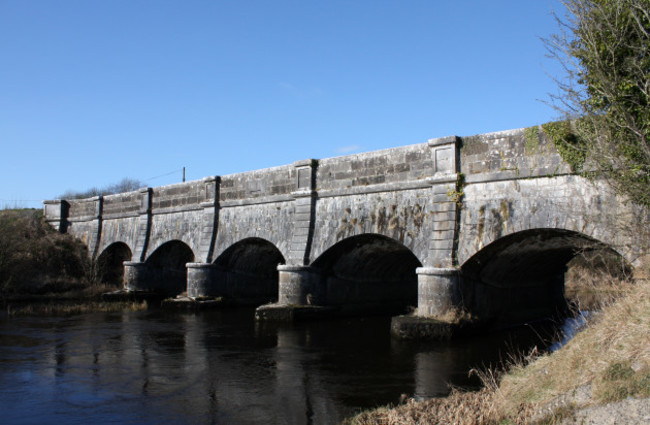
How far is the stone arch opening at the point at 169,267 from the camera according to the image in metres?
24.3

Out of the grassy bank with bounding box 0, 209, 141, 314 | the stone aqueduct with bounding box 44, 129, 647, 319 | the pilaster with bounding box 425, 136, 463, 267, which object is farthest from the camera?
the grassy bank with bounding box 0, 209, 141, 314

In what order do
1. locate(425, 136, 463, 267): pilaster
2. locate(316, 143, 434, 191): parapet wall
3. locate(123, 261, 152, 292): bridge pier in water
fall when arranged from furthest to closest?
locate(123, 261, 152, 292): bridge pier in water → locate(316, 143, 434, 191): parapet wall → locate(425, 136, 463, 267): pilaster

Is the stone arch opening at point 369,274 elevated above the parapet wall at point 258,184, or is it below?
below

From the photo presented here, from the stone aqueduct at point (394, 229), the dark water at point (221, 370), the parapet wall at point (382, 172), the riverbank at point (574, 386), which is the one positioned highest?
the parapet wall at point (382, 172)

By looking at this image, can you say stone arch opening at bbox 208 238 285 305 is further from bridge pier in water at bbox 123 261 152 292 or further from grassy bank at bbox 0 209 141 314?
bridge pier in water at bbox 123 261 152 292

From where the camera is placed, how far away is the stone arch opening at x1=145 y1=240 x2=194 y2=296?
2427 cm

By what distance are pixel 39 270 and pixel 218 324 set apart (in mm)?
14726

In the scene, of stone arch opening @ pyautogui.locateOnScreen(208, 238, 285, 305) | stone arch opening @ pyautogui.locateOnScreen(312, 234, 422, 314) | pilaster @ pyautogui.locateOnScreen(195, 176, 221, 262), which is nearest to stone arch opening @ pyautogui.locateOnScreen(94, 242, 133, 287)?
pilaster @ pyautogui.locateOnScreen(195, 176, 221, 262)

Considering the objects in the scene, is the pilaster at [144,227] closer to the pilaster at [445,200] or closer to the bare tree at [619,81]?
the pilaster at [445,200]

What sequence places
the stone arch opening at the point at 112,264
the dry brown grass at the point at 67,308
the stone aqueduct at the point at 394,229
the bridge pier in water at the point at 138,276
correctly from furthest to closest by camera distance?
1. the stone arch opening at the point at 112,264
2. the bridge pier in water at the point at 138,276
3. the dry brown grass at the point at 67,308
4. the stone aqueduct at the point at 394,229

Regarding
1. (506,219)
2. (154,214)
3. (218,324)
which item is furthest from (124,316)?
(506,219)

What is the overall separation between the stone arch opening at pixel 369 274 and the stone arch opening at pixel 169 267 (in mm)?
9847

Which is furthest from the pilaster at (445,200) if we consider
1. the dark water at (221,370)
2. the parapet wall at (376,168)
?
the dark water at (221,370)

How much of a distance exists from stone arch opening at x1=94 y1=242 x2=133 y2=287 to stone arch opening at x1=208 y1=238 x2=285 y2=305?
9.36 metres
